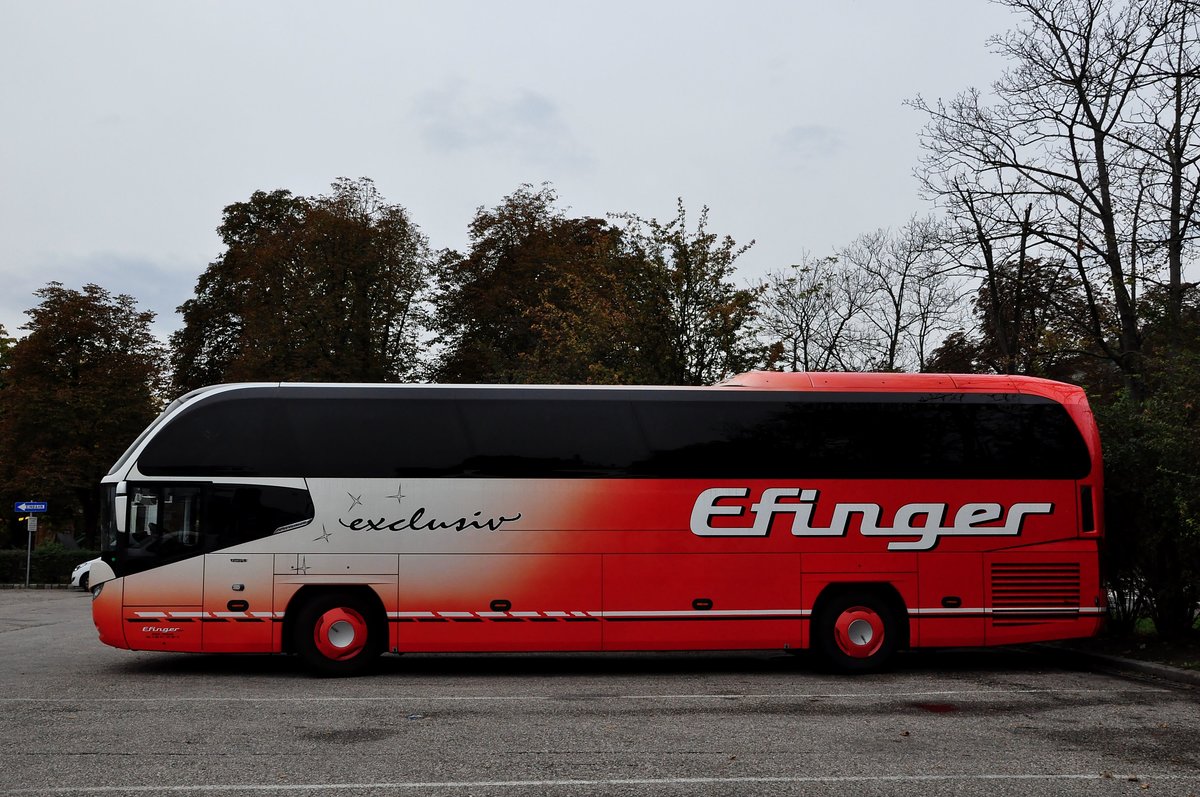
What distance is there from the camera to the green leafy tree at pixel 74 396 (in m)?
47.8

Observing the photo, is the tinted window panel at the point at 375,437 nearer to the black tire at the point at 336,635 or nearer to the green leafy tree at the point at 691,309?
the black tire at the point at 336,635

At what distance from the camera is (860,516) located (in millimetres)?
14008

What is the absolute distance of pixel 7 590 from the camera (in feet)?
132

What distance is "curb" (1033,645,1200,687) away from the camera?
12.6m

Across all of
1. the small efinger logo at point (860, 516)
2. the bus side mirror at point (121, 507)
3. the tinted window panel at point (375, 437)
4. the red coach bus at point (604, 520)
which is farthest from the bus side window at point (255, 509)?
the small efinger logo at point (860, 516)

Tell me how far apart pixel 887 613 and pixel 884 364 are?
2898 cm

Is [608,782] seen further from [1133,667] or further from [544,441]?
[1133,667]

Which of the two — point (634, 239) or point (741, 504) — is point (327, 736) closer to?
point (741, 504)

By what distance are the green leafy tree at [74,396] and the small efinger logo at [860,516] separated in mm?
40657

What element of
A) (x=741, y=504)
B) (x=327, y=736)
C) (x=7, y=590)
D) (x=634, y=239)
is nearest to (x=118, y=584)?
(x=327, y=736)

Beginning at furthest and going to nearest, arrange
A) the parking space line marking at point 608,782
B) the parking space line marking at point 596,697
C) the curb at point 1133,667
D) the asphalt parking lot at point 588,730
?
the curb at point 1133,667 → the parking space line marking at point 596,697 → the asphalt parking lot at point 588,730 → the parking space line marking at point 608,782

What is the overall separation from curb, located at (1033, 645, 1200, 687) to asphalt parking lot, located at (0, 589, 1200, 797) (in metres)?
0.21

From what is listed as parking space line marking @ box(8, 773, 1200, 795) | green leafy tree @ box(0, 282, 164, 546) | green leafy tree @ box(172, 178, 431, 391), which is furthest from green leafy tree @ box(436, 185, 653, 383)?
parking space line marking @ box(8, 773, 1200, 795)

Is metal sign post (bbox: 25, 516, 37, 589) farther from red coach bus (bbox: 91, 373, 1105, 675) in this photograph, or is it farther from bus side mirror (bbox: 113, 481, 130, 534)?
red coach bus (bbox: 91, 373, 1105, 675)
